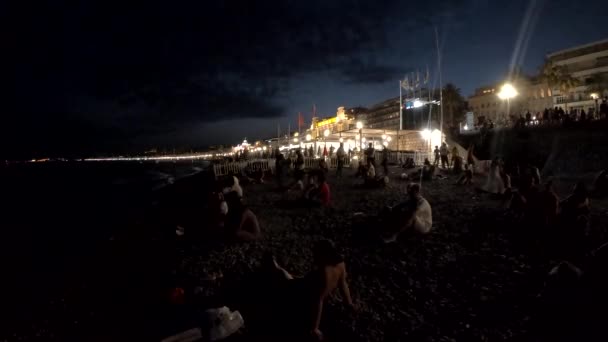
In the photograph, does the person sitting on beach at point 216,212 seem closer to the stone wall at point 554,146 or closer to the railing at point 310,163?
the railing at point 310,163

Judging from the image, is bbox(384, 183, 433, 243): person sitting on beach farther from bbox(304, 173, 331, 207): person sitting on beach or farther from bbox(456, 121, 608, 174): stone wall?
bbox(456, 121, 608, 174): stone wall

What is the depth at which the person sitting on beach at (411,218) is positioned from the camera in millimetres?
6547

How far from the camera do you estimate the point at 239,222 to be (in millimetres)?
6906

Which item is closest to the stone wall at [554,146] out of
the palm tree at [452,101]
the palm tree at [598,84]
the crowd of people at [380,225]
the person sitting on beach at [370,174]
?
the crowd of people at [380,225]

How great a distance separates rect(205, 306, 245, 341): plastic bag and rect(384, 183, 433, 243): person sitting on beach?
3.73 m

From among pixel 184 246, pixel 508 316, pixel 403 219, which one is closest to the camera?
pixel 508 316

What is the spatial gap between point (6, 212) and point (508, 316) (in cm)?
3513

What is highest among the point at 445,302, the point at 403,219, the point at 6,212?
the point at 403,219

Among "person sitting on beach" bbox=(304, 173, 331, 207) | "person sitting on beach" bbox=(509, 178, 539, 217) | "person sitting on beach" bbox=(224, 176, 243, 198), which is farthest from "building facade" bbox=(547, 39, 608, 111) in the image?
"person sitting on beach" bbox=(224, 176, 243, 198)

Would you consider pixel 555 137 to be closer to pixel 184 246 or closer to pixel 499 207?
pixel 499 207

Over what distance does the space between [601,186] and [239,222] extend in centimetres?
1183

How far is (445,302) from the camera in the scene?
13.8ft

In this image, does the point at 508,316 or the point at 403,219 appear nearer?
the point at 508,316

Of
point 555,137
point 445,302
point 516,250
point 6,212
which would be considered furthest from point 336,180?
point 6,212
